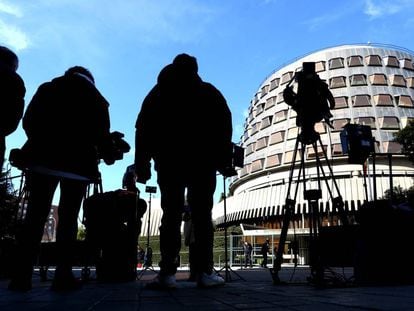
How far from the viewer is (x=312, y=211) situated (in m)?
4.73

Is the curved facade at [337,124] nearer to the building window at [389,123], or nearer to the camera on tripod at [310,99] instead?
the building window at [389,123]

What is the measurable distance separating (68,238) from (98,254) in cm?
188

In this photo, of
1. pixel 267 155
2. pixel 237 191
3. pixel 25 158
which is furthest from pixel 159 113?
pixel 237 191

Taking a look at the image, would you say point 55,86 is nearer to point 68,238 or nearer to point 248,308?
point 68,238

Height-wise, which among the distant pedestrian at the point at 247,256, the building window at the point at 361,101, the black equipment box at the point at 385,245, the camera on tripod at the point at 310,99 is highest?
the building window at the point at 361,101

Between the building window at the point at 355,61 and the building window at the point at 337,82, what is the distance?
3051 millimetres

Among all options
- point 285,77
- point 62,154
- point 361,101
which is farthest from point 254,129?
point 62,154

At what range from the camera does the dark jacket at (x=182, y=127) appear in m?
3.52

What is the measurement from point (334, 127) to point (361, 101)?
34.6 ft

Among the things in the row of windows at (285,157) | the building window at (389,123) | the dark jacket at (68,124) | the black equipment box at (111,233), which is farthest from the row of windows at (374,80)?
the dark jacket at (68,124)

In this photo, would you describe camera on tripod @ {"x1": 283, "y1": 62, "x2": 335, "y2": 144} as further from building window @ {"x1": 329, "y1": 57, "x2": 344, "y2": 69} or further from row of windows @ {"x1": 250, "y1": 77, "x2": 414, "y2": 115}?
building window @ {"x1": 329, "y1": 57, "x2": 344, "y2": 69}

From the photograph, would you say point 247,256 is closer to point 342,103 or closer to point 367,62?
point 342,103

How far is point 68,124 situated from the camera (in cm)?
344

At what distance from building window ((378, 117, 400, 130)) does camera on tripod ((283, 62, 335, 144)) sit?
182ft
